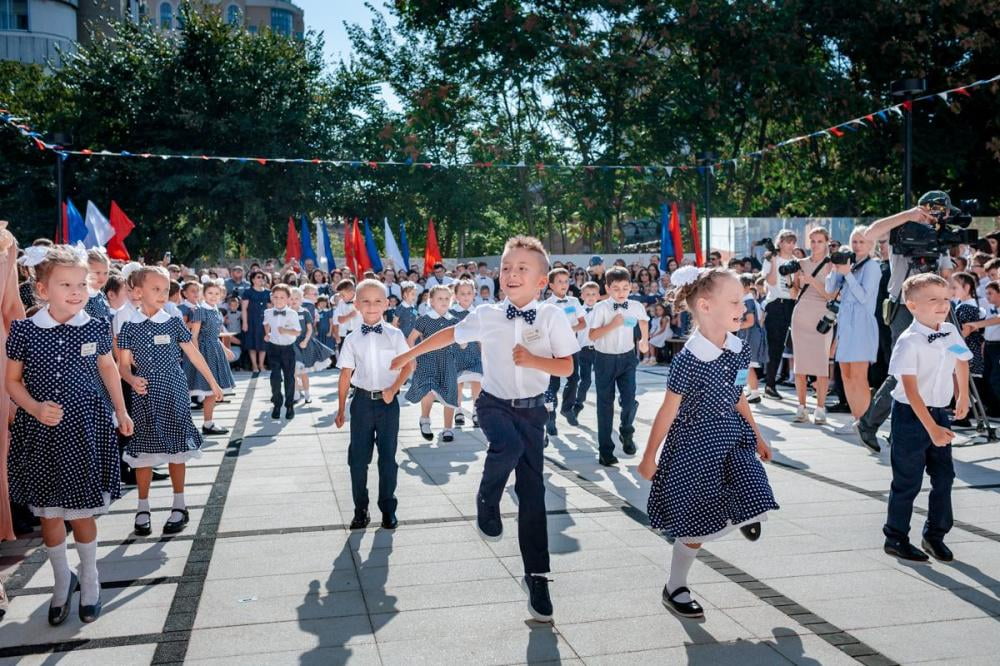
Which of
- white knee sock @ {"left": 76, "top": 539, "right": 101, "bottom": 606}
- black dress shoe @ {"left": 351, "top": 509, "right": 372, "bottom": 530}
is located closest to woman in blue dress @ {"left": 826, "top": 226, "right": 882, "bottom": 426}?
black dress shoe @ {"left": 351, "top": 509, "right": 372, "bottom": 530}

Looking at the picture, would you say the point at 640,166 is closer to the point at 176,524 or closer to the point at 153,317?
the point at 153,317

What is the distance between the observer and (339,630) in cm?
441

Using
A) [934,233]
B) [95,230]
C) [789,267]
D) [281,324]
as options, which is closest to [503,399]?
[934,233]

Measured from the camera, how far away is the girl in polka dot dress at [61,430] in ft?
15.3

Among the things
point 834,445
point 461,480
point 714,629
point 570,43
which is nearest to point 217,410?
point 461,480

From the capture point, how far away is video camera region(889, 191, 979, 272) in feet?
27.2

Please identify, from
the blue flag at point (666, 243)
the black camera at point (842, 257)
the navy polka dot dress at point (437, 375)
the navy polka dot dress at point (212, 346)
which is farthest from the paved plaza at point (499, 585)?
the blue flag at point (666, 243)

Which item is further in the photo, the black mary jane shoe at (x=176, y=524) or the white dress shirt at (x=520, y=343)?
the black mary jane shoe at (x=176, y=524)

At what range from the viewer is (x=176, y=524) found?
6.34 metres

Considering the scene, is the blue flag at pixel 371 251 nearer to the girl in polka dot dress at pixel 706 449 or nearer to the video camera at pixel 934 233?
the video camera at pixel 934 233

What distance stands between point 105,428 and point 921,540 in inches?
181

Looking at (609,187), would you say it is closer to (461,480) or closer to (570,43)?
(570,43)

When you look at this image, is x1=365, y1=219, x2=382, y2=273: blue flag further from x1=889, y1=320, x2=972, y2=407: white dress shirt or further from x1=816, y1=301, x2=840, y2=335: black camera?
x1=889, y1=320, x2=972, y2=407: white dress shirt

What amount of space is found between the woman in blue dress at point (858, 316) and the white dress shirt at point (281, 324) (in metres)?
6.47
